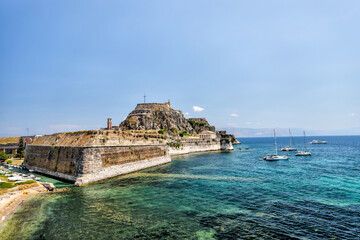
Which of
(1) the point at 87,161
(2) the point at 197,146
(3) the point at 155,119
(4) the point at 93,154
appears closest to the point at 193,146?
(2) the point at 197,146

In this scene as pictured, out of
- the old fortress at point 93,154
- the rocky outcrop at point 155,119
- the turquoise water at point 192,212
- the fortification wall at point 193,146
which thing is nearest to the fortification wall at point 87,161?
the old fortress at point 93,154

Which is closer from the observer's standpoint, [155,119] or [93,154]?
[93,154]

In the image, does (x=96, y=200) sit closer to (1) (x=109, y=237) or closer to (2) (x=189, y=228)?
(1) (x=109, y=237)

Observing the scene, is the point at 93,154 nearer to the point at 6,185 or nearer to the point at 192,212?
the point at 6,185

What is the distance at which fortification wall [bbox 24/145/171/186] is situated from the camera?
2905cm

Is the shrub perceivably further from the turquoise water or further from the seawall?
the seawall

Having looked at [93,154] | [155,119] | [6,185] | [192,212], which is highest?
[155,119]

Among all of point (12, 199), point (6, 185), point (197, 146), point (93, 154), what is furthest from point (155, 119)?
point (12, 199)

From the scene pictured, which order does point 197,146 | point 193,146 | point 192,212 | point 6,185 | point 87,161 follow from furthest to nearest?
point 197,146 < point 193,146 < point 87,161 < point 6,185 < point 192,212

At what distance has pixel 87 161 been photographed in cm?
2894

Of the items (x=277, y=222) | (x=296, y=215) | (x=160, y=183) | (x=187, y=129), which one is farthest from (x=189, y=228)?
(x=187, y=129)

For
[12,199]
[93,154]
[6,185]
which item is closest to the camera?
[12,199]

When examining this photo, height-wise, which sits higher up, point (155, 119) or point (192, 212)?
point (155, 119)

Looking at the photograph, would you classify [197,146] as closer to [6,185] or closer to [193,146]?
[193,146]
